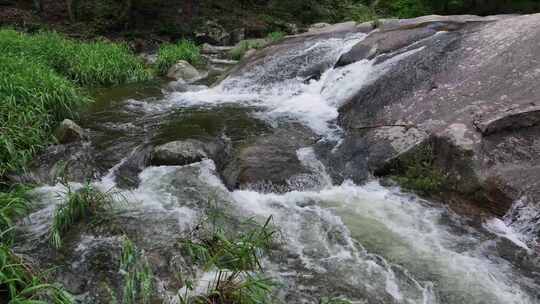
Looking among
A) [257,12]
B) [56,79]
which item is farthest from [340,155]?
[257,12]

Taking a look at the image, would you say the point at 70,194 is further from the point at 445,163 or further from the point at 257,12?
the point at 257,12

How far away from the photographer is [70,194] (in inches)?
180

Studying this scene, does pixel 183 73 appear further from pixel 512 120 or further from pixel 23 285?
pixel 23 285

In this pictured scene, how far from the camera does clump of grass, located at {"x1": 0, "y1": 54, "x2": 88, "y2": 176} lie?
226 inches

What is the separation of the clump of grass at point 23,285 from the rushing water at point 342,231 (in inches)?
26.6

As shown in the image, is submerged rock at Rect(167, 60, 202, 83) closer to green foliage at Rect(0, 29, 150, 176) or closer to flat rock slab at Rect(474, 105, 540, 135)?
green foliage at Rect(0, 29, 150, 176)

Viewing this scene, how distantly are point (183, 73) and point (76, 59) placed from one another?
10.5 feet

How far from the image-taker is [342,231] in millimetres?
4750

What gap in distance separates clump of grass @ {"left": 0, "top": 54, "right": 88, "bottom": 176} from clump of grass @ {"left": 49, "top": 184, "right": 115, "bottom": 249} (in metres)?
1.48

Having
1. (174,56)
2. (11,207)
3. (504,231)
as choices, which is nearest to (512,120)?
(504,231)

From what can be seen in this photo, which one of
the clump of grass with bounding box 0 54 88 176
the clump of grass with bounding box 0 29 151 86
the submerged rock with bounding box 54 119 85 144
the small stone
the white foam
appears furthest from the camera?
the clump of grass with bounding box 0 29 151 86

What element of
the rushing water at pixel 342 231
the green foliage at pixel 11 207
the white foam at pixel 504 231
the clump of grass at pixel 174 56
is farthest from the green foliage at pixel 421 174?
the clump of grass at pixel 174 56

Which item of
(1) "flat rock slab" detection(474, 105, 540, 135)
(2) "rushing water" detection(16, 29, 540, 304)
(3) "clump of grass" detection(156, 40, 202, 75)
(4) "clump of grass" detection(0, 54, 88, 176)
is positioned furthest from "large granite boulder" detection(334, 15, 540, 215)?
(3) "clump of grass" detection(156, 40, 202, 75)

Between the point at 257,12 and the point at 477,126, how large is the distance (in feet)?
69.1
